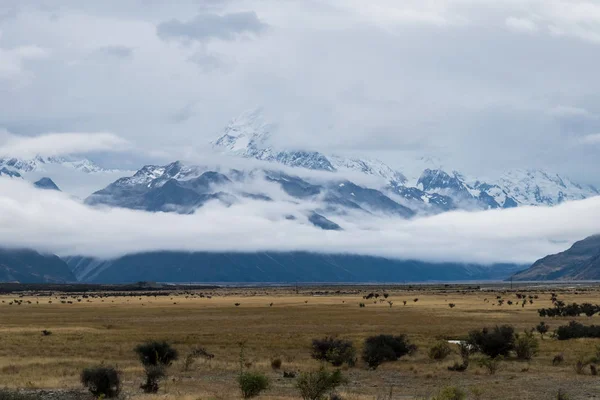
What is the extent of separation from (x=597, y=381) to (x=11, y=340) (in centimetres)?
3950

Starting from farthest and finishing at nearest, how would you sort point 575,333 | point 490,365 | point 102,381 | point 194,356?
point 575,333, point 194,356, point 490,365, point 102,381

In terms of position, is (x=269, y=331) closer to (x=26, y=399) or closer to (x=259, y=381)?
(x=259, y=381)

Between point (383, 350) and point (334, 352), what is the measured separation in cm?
255

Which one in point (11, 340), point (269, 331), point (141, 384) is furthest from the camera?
point (269, 331)

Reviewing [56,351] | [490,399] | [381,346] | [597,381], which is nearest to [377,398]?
[490,399]

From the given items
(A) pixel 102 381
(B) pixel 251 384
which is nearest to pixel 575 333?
(B) pixel 251 384

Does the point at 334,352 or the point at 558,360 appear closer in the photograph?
the point at 558,360

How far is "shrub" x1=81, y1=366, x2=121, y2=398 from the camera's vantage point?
93.3 feet

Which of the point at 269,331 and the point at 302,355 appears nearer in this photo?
the point at 302,355

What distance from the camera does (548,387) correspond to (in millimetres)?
32406

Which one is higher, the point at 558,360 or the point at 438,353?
the point at 438,353

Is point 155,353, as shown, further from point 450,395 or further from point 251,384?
point 450,395

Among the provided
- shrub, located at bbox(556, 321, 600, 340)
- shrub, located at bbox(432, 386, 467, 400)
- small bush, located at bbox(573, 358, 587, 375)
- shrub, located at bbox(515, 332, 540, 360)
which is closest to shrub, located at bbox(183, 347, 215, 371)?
shrub, located at bbox(515, 332, 540, 360)

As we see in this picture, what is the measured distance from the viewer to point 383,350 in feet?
136
